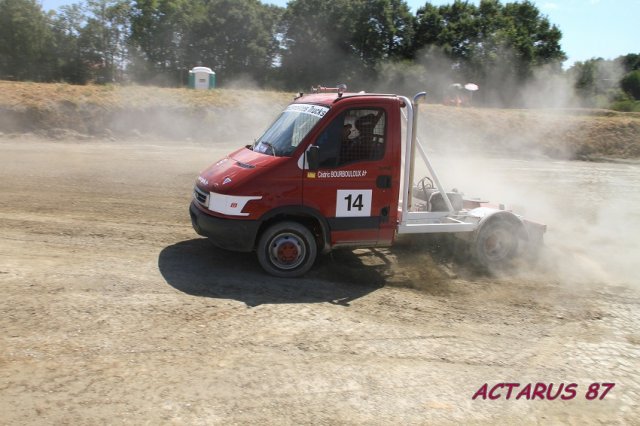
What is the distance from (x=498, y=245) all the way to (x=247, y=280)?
142 inches

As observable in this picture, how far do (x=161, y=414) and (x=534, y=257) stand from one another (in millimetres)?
5938

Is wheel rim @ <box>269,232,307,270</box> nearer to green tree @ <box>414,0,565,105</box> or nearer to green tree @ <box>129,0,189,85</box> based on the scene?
green tree @ <box>414,0,565,105</box>

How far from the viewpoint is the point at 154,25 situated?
5653 cm

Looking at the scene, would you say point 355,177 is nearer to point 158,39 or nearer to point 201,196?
point 201,196

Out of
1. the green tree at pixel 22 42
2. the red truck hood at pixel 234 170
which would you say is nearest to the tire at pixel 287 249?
the red truck hood at pixel 234 170

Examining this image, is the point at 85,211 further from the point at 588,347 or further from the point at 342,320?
the point at 588,347

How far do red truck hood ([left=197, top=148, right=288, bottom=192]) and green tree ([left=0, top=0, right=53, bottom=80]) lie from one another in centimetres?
4378

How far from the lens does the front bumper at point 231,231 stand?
617 cm

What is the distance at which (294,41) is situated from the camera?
5525 cm

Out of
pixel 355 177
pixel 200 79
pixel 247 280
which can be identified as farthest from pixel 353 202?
pixel 200 79

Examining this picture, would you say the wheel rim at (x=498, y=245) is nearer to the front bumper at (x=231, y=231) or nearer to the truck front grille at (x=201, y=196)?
the front bumper at (x=231, y=231)

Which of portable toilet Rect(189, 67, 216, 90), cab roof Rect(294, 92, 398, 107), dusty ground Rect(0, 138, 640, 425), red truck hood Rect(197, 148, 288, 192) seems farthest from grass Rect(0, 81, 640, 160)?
cab roof Rect(294, 92, 398, 107)

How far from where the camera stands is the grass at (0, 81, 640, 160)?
18734 millimetres

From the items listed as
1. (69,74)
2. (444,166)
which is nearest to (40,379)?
(444,166)
